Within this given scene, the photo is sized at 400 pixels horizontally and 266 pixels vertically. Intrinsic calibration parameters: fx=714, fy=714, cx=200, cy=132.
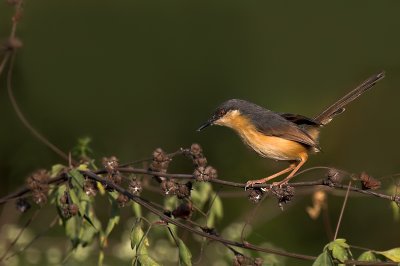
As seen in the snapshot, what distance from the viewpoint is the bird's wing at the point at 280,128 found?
12.0ft

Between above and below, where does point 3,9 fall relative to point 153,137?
above

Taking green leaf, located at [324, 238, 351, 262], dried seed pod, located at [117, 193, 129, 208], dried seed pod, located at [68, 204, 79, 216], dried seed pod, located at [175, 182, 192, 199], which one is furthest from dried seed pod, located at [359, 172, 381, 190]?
dried seed pod, located at [68, 204, 79, 216]

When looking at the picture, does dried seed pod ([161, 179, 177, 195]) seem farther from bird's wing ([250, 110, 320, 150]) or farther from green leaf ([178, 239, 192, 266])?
bird's wing ([250, 110, 320, 150])

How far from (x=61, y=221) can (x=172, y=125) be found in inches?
107

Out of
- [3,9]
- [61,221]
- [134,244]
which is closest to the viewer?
[134,244]

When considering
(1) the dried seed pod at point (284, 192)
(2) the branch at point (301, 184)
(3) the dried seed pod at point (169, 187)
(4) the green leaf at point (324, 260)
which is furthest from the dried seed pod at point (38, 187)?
(4) the green leaf at point (324, 260)

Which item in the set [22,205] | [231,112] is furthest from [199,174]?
[231,112]

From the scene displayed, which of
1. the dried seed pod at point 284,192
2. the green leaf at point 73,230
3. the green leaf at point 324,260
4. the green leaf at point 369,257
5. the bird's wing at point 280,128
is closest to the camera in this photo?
the green leaf at point 324,260

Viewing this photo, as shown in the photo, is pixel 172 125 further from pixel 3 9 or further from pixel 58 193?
pixel 58 193

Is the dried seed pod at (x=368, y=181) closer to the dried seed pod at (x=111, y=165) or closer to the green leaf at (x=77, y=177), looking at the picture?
the dried seed pod at (x=111, y=165)

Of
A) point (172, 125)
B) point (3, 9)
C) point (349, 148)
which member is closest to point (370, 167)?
point (349, 148)

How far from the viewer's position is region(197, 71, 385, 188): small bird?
369 centimetres

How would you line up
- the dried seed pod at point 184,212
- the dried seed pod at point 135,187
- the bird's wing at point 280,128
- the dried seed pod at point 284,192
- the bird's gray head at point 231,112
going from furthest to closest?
the bird's gray head at point 231,112, the bird's wing at point 280,128, the dried seed pod at point 184,212, the dried seed pod at point 135,187, the dried seed pod at point 284,192

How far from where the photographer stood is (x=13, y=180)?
17.6 feet
